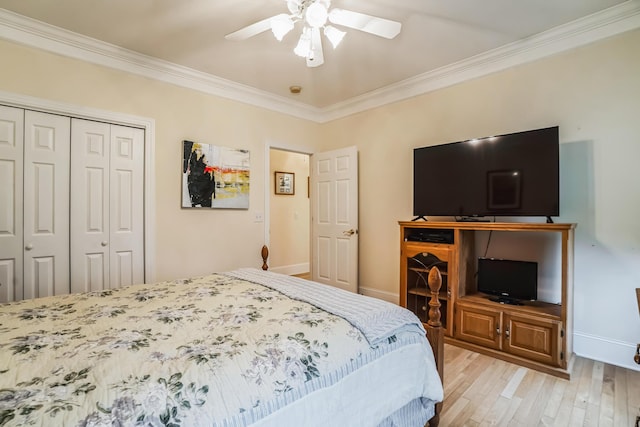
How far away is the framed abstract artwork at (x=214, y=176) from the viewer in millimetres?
3340

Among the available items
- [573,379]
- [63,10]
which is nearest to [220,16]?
[63,10]

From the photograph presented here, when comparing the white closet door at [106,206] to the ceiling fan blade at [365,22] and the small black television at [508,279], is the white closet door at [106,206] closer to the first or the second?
the ceiling fan blade at [365,22]

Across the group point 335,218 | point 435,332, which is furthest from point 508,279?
point 335,218

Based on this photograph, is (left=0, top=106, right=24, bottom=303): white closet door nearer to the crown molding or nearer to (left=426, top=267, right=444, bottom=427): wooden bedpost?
(left=426, top=267, right=444, bottom=427): wooden bedpost

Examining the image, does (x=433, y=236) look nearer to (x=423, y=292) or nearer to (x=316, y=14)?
(x=423, y=292)

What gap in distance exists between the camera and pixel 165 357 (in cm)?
105

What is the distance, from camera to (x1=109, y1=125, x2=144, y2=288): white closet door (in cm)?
291

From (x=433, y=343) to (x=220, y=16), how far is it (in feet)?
8.93

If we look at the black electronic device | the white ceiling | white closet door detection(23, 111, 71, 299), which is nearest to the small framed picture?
the white ceiling

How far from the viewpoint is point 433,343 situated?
1636 mm

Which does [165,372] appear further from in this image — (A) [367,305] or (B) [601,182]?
(B) [601,182]

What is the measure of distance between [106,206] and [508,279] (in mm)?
3705

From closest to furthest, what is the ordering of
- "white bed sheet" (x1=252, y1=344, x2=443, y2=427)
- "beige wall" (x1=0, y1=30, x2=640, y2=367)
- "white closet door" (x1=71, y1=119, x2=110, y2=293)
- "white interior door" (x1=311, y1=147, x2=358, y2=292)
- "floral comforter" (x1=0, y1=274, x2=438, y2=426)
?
"floral comforter" (x1=0, y1=274, x2=438, y2=426) → "white bed sheet" (x1=252, y1=344, x2=443, y2=427) → "beige wall" (x1=0, y1=30, x2=640, y2=367) → "white closet door" (x1=71, y1=119, x2=110, y2=293) → "white interior door" (x1=311, y1=147, x2=358, y2=292)

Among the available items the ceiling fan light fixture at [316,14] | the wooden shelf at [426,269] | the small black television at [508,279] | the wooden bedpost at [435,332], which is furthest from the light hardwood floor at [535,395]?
the ceiling fan light fixture at [316,14]
